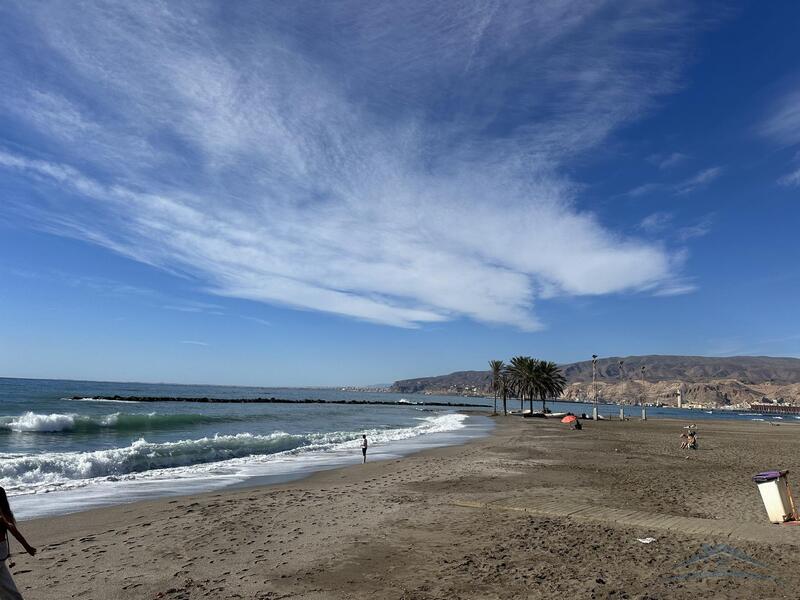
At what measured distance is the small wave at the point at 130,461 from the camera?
1757cm

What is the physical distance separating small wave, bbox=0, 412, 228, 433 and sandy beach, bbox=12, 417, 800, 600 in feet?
101

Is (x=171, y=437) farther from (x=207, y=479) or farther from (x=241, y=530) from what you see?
(x=241, y=530)

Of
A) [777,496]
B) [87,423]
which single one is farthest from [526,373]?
[777,496]

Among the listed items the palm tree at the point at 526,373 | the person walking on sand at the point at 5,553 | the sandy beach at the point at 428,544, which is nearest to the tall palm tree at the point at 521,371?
the palm tree at the point at 526,373

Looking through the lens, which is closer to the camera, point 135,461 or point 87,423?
point 135,461

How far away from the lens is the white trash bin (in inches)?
393

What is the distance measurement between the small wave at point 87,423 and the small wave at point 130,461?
15.2 metres

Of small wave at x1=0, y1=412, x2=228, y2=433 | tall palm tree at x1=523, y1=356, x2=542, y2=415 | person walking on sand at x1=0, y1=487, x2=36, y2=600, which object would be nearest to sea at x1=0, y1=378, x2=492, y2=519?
small wave at x1=0, y1=412, x2=228, y2=433

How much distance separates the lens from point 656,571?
7.43 m

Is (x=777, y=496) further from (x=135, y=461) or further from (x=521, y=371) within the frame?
(x=521, y=371)

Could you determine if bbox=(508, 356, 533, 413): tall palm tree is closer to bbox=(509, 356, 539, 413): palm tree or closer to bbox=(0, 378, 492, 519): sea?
bbox=(509, 356, 539, 413): palm tree

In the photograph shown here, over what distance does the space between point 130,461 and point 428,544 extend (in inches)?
696

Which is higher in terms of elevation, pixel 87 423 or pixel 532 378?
pixel 532 378

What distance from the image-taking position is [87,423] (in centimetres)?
4259
